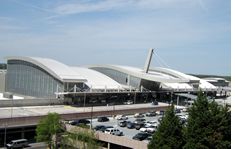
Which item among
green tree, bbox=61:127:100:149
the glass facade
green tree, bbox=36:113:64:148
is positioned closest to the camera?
green tree, bbox=61:127:100:149

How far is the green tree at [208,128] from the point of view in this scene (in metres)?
16.3

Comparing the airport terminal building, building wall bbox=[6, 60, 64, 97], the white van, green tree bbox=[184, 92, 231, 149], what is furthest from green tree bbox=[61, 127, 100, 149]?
building wall bbox=[6, 60, 64, 97]

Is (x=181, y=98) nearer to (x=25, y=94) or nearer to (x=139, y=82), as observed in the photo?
(x=139, y=82)

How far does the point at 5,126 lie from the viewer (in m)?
32.6

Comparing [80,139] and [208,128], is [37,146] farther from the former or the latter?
[208,128]

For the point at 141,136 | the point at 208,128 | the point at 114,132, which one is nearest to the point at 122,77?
the point at 114,132

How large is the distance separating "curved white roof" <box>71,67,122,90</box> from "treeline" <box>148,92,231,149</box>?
39571 millimetres

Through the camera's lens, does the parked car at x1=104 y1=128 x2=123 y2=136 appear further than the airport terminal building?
No

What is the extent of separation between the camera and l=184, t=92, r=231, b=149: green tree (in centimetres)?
1627

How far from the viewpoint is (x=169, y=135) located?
17484mm

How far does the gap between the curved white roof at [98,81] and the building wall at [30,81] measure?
7.19 metres

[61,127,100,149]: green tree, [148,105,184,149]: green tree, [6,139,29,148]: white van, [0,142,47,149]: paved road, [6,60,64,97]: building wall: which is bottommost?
[0,142,47,149]: paved road

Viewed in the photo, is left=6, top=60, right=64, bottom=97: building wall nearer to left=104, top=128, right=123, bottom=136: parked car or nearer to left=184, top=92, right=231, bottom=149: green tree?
left=104, top=128, right=123, bottom=136: parked car
